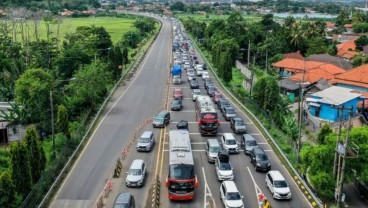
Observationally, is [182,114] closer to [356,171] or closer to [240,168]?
[240,168]

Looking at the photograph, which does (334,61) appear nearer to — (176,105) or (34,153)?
(176,105)

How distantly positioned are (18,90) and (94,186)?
871 inches

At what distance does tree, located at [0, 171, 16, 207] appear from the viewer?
98.7 feet

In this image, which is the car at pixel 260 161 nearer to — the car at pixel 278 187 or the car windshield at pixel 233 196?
the car at pixel 278 187

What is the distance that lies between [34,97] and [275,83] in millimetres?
30047

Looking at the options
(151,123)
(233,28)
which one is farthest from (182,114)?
(233,28)

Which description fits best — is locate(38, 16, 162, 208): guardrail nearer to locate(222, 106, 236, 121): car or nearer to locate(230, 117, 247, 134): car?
locate(222, 106, 236, 121): car

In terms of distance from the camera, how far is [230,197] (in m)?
32.2

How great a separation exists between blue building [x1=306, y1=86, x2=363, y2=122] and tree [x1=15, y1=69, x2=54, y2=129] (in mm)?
34923

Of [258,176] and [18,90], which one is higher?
[18,90]

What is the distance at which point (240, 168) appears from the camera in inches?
1593

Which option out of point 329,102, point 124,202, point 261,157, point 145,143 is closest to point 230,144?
point 261,157

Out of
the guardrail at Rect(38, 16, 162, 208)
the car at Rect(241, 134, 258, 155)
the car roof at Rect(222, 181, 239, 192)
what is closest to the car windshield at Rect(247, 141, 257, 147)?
the car at Rect(241, 134, 258, 155)

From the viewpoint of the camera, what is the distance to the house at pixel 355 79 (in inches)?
2751
